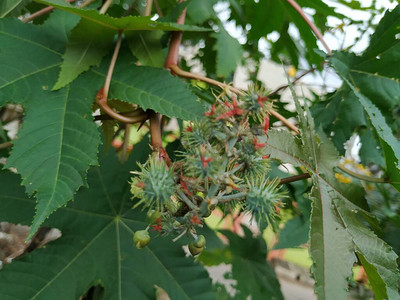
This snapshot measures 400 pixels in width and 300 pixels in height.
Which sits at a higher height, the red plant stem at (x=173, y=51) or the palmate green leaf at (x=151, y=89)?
the red plant stem at (x=173, y=51)

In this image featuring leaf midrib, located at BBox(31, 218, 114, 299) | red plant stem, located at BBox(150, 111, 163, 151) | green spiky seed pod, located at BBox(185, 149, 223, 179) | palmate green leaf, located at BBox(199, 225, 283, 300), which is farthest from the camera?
palmate green leaf, located at BBox(199, 225, 283, 300)

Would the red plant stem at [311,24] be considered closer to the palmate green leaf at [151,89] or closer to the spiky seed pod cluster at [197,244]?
the palmate green leaf at [151,89]

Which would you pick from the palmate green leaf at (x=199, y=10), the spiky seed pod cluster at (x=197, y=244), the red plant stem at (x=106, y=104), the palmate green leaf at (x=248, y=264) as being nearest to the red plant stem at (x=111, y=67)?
the red plant stem at (x=106, y=104)

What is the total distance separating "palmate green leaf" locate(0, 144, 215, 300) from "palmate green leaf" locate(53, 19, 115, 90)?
184 mm

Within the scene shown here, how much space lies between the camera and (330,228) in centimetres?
44

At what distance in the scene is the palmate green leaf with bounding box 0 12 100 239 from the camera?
0.41 metres

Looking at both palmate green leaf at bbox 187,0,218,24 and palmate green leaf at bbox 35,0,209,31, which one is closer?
palmate green leaf at bbox 35,0,209,31

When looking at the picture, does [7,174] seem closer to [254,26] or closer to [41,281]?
[41,281]

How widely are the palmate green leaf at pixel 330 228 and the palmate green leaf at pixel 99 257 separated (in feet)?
0.78

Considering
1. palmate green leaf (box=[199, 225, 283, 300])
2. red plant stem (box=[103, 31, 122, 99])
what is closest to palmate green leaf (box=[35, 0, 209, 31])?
red plant stem (box=[103, 31, 122, 99])

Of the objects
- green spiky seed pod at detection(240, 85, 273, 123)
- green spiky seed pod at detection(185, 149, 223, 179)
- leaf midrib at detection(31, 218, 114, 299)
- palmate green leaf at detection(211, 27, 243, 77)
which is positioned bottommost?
leaf midrib at detection(31, 218, 114, 299)

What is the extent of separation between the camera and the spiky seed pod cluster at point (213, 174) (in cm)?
33

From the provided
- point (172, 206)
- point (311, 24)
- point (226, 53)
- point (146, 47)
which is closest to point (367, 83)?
point (311, 24)

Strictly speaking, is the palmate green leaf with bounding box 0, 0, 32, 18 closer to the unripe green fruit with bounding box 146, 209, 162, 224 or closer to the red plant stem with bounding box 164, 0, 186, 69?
the red plant stem with bounding box 164, 0, 186, 69
